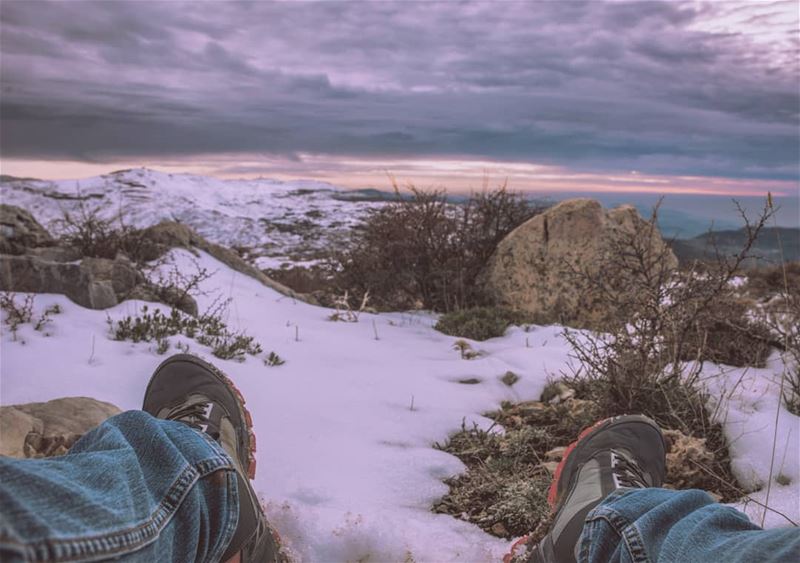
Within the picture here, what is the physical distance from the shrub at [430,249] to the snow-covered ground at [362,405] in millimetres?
1719

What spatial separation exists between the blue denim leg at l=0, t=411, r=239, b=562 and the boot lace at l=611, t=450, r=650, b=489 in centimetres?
143

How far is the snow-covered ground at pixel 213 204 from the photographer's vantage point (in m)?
31.4

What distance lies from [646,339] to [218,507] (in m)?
2.50

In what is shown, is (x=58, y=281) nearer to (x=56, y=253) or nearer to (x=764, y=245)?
(x=56, y=253)

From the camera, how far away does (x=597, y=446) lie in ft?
7.94

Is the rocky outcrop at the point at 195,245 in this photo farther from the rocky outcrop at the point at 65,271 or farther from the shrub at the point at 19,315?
the shrub at the point at 19,315

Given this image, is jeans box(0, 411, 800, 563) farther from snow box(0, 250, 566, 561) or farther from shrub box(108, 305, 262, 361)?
→ shrub box(108, 305, 262, 361)

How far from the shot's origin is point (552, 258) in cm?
739

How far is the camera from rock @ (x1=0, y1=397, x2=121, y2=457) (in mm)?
2377

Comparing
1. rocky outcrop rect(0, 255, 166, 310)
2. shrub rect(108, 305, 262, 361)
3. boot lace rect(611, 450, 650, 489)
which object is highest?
rocky outcrop rect(0, 255, 166, 310)

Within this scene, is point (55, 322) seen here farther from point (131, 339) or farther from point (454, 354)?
point (454, 354)

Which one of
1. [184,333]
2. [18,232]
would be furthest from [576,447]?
[18,232]

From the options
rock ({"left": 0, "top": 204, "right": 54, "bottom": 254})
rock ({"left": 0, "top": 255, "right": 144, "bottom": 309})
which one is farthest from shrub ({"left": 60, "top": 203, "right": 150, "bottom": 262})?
rock ({"left": 0, "top": 255, "right": 144, "bottom": 309})

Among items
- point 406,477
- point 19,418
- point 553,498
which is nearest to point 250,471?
point 406,477
